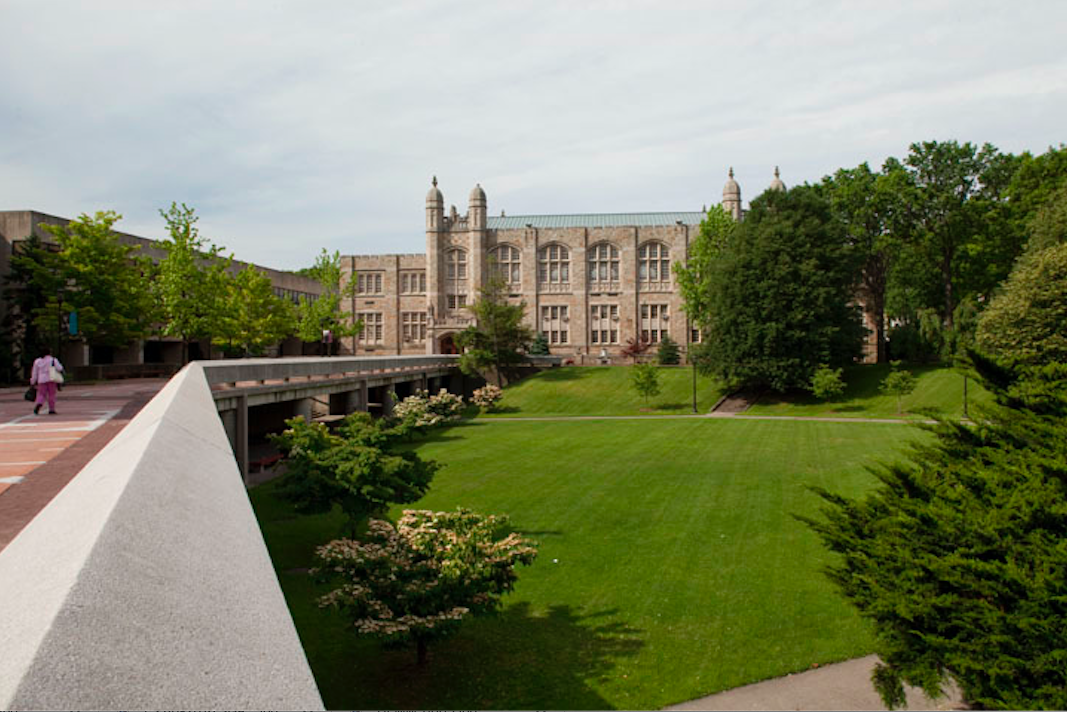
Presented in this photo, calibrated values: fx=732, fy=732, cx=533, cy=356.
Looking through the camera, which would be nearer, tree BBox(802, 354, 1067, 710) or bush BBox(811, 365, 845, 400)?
tree BBox(802, 354, 1067, 710)

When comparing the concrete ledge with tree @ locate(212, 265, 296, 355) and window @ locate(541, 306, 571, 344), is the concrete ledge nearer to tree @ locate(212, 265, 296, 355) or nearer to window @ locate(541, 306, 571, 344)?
tree @ locate(212, 265, 296, 355)

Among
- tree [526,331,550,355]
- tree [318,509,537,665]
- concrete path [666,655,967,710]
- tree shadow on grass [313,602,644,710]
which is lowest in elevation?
tree shadow on grass [313,602,644,710]

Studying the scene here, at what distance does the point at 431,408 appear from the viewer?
44.0m

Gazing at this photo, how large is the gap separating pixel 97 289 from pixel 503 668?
3540 centimetres

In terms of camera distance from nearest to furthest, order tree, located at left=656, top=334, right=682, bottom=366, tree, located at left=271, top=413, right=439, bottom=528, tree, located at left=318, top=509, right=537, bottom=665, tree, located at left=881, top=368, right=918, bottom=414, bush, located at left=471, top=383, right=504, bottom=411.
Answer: tree, located at left=318, top=509, right=537, bottom=665
tree, located at left=271, top=413, right=439, bottom=528
tree, located at left=881, top=368, right=918, bottom=414
bush, located at left=471, top=383, right=504, bottom=411
tree, located at left=656, top=334, right=682, bottom=366

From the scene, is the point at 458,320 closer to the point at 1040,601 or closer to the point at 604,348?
the point at 604,348

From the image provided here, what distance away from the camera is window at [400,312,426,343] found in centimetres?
7531

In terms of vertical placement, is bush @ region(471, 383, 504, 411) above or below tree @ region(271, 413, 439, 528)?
below


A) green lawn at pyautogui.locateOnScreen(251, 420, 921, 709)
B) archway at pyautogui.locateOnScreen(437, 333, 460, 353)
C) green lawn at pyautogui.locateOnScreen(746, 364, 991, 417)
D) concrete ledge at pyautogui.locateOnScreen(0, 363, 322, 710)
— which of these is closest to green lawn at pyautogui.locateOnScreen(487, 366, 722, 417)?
green lawn at pyautogui.locateOnScreen(746, 364, 991, 417)

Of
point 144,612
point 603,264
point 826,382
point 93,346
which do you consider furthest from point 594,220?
point 144,612

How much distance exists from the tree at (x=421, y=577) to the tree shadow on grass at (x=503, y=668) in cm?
70

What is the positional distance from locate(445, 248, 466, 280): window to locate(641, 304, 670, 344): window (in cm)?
1821

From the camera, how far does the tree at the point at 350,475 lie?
50.7 feet

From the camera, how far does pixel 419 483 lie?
16750mm
